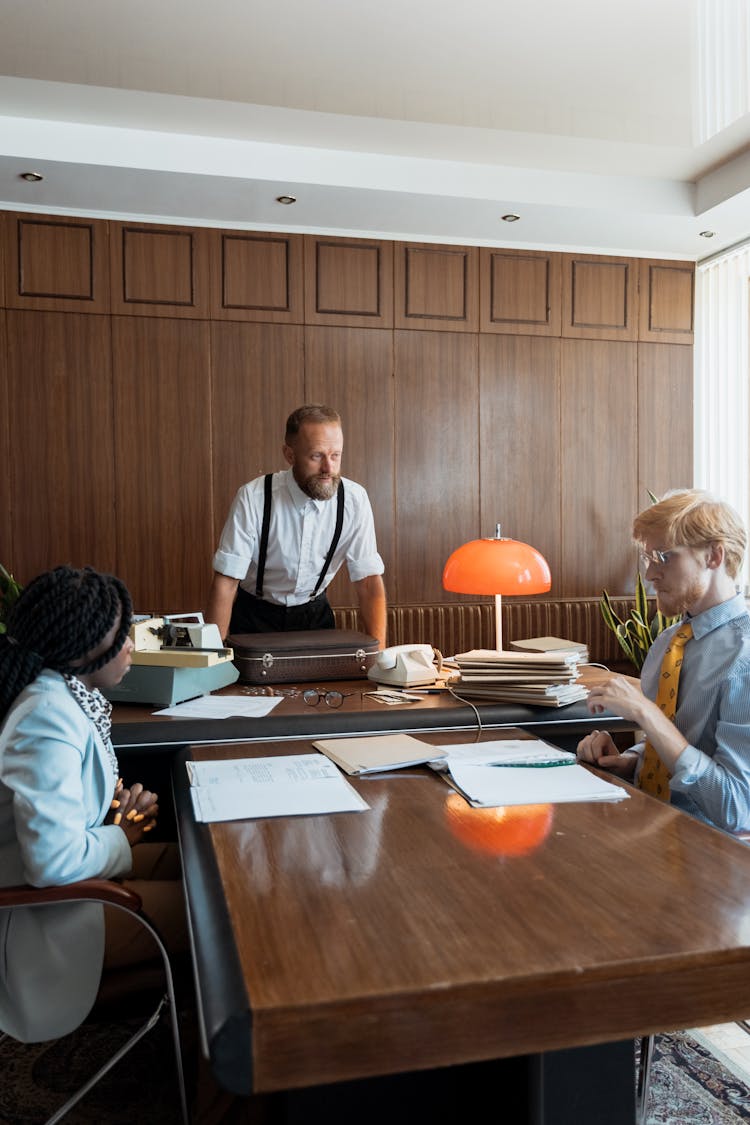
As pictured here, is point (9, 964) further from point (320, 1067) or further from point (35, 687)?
point (320, 1067)

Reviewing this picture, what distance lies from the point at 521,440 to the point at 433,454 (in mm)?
594

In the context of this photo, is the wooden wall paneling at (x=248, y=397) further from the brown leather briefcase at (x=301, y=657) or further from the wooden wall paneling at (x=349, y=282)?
the brown leather briefcase at (x=301, y=657)

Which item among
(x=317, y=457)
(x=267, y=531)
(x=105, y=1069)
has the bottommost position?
(x=105, y=1069)

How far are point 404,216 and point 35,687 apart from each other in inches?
167

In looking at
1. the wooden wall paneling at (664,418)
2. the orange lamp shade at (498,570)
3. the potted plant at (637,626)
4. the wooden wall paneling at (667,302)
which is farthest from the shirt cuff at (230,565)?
the wooden wall paneling at (667,302)

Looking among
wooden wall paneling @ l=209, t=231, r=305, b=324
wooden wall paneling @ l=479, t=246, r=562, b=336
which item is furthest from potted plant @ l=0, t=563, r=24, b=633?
wooden wall paneling @ l=479, t=246, r=562, b=336

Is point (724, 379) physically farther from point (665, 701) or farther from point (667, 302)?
point (665, 701)

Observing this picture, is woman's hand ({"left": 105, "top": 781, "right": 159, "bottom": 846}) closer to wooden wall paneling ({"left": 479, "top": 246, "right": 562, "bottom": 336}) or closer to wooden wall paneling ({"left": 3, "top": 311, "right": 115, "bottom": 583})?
wooden wall paneling ({"left": 3, "top": 311, "right": 115, "bottom": 583})

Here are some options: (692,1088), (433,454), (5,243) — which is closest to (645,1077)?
(692,1088)

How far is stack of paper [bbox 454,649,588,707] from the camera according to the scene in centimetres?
242

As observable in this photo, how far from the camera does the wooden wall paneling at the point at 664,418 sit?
606 centimetres

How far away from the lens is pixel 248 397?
17.9 feet

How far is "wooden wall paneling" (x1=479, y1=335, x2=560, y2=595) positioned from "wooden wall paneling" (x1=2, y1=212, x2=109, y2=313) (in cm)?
232

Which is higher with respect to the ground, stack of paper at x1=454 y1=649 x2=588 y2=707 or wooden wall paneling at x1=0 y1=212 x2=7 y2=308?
wooden wall paneling at x1=0 y1=212 x2=7 y2=308
